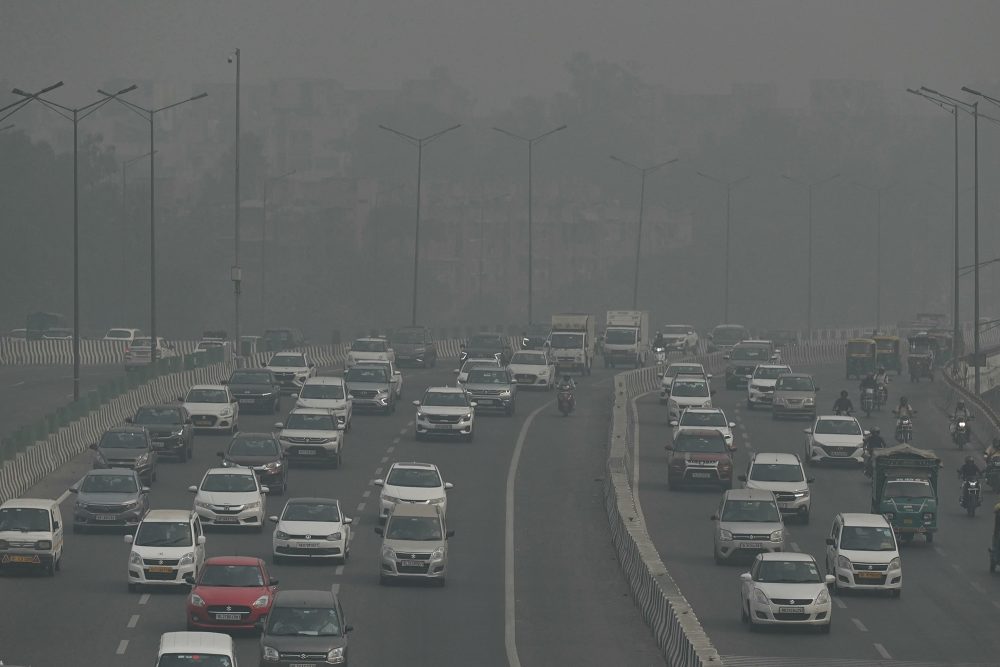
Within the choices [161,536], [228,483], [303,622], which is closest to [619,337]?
[228,483]

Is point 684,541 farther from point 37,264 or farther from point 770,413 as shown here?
point 37,264

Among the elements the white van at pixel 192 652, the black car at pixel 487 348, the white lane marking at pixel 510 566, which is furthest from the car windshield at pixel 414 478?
the black car at pixel 487 348

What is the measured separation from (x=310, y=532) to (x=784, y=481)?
44.4 ft

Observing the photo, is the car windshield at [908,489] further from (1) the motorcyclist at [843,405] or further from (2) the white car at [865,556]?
(1) the motorcyclist at [843,405]

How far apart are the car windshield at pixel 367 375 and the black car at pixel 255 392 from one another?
265 cm

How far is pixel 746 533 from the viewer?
43938mm

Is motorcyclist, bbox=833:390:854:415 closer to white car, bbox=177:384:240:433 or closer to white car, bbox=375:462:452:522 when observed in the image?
white car, bbox=177:384:240:433

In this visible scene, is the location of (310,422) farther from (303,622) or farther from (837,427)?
(303,622)

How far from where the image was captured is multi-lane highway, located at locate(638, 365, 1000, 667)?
35.1m

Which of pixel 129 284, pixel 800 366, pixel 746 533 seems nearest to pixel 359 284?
pixel 129 284

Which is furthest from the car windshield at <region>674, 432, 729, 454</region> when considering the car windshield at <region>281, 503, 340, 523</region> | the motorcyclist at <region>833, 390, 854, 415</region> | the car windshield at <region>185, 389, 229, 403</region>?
the car windshield at <region>281, 503, 340, 523</region>

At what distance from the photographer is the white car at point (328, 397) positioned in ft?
211

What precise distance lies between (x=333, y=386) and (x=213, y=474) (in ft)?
61.8

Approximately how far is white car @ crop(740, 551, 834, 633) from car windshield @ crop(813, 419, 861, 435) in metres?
23.8
